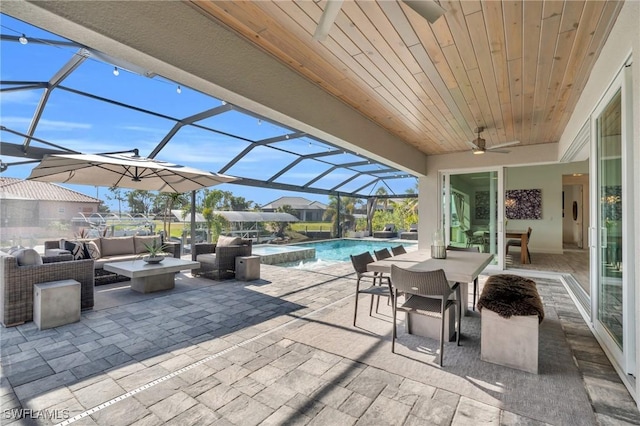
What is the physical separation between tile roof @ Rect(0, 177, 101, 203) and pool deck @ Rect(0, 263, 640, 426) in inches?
156

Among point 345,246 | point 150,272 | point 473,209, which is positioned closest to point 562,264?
point 473,209

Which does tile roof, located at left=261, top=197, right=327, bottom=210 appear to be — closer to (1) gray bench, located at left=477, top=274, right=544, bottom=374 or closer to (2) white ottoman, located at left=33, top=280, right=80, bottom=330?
(2) white ottoman, located at left=33, top=280, right=80, bottom=330

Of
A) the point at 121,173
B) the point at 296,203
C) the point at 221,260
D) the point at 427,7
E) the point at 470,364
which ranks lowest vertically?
the point at 470,364

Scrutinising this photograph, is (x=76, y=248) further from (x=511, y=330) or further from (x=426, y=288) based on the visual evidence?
(x=511, y=330)

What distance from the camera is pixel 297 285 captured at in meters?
5.13

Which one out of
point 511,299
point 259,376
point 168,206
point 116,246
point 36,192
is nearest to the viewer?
point 259,376

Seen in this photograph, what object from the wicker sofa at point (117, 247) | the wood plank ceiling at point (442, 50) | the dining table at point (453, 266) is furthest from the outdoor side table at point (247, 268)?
the wood plank ceiling at point (442, 50)

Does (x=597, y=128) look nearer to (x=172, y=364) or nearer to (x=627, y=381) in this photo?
(x=627, y=381)

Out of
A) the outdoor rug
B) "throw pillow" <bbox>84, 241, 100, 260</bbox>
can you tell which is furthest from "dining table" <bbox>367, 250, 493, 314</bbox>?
"throw pillow" <bbox>84, 241, 100, 260</bbox>

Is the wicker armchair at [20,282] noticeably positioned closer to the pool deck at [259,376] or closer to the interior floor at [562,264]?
the pool deck at [259,376]

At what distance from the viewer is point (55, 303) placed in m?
3.19

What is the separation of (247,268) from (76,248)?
2741 mm

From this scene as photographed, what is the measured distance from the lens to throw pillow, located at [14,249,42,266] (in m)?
3.30

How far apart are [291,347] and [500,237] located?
548 centimetres
